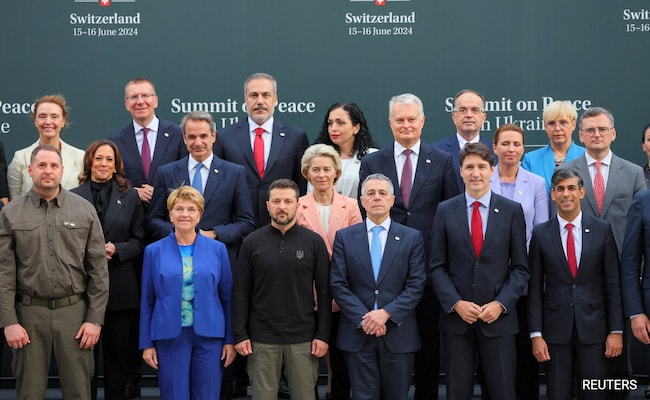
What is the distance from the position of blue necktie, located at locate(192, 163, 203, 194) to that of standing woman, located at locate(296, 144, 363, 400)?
61 centimetres

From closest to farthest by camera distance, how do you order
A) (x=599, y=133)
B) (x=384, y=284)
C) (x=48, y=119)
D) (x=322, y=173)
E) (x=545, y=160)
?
(x=384, y=284) → (x=322, y=173) → (x=599, y=133) → (x=48, y=119) → (x=545, y=160)

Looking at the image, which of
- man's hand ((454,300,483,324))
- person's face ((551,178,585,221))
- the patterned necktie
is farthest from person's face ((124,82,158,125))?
person's face ((551,178,585,221))

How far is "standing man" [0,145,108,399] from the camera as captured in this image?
201 inches

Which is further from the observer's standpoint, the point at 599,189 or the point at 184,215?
the point at 599,189

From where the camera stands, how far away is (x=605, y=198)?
223 inches

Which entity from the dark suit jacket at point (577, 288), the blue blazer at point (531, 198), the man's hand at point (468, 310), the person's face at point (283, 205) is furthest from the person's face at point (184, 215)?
the dark suit jacket at point (577, 288)

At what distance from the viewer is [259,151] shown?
6051mm

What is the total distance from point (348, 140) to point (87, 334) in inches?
81.6

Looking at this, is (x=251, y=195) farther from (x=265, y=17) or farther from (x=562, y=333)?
(x=562, y=333)

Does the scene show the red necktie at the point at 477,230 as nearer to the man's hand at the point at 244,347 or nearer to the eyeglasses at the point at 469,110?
the eyeglasses at the point at 469,110

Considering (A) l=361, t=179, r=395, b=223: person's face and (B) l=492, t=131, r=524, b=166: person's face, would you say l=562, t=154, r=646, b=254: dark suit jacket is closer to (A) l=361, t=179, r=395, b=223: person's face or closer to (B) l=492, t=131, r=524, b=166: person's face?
(B) l=492, t=131, r=524, b=166: person's face

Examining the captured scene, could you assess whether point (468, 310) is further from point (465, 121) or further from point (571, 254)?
point (465, 121)

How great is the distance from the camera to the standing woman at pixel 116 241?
218 inches

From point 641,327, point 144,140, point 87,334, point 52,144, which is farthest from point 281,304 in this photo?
point 641,327
